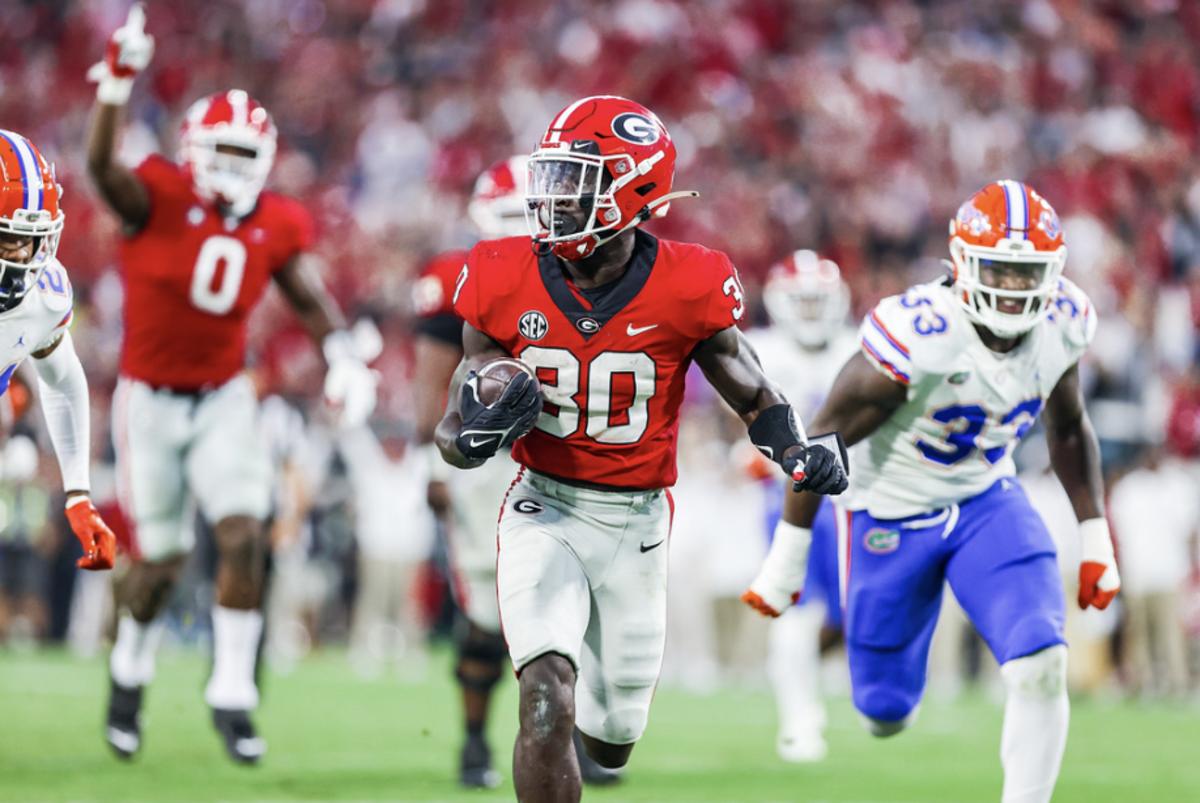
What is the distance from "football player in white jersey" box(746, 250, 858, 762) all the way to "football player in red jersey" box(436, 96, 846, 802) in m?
3.20

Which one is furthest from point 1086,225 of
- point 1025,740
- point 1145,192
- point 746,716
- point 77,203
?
point 1025,740

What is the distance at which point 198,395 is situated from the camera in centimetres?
665

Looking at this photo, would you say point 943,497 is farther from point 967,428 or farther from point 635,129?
point 635,129

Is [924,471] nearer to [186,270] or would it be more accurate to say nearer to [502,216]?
[502,216]

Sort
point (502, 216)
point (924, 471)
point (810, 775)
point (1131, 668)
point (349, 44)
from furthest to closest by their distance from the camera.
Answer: point (349, 44) → point (1131, 668) → point (810, 775) → point (502, 216) → point (924, 471)

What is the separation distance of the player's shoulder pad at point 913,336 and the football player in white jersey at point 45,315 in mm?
2253

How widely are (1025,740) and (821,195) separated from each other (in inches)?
392

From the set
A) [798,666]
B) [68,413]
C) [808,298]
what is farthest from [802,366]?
[68,413]

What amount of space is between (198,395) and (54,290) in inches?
67.9

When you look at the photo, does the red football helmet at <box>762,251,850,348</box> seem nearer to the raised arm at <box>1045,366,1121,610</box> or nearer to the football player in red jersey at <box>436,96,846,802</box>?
the raised arm at <box>1045,366,1121,610</box>

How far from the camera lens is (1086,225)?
43.5 ft

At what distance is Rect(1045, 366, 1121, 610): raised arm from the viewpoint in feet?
16.5

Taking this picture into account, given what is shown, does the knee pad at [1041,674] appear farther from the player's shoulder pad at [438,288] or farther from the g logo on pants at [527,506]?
the player's shoulder pad at [438,288]

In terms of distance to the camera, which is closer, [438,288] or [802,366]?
[438,288]
